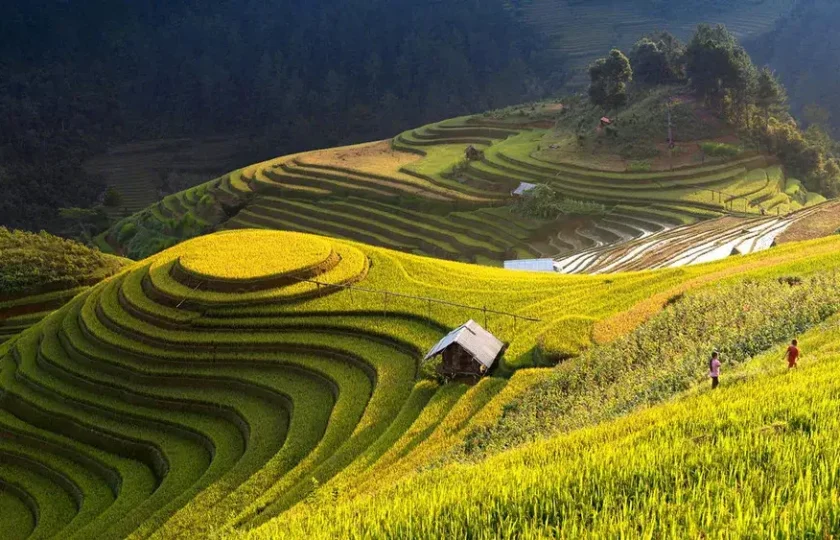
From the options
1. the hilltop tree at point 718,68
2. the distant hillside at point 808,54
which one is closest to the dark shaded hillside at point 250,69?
the distant hillside at point 808,54

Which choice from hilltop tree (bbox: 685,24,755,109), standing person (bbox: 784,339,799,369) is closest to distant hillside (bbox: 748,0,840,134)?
hilltop tree (bbox: 685,24,755,109)

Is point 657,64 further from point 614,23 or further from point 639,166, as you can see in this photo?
point 614,23

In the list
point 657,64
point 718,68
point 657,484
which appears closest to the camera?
point 657,484

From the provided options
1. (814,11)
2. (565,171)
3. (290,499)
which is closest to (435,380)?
(290,499)

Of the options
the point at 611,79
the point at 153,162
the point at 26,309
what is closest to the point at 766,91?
the point at 611,79

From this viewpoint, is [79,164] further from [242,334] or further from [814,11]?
[814,11]
